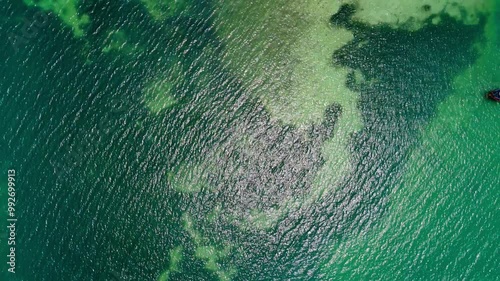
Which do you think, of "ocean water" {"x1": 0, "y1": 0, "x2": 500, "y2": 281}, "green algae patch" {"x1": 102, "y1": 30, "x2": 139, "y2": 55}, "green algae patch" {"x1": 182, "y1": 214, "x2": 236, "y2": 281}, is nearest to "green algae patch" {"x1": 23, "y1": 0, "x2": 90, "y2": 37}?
"ocean water" {"x1": 0, "y1": 0, "x2": 500, "y2": 281}

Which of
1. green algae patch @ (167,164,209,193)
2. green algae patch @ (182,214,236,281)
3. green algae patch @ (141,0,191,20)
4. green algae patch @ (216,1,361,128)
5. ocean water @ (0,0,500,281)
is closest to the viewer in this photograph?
green algae patch @ (182,214,236,281)

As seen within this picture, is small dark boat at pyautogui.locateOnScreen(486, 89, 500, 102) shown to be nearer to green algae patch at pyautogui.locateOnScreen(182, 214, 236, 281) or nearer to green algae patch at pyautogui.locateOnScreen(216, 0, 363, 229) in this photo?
green algae patch at pyautogui.locateOnScreen(216, 0, 363, 229)

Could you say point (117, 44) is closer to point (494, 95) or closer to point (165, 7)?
point (165, 7)

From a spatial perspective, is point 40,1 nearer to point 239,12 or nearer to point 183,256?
point 239,12

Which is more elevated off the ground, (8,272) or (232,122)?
(232,122)

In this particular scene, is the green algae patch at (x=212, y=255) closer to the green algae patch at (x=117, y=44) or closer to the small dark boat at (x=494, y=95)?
the green algae patch at (x=117, y=44)

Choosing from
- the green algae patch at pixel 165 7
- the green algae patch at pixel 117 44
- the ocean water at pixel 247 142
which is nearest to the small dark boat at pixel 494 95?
the ocean water at pixel 247 142

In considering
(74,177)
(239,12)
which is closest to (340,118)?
(239,12)
